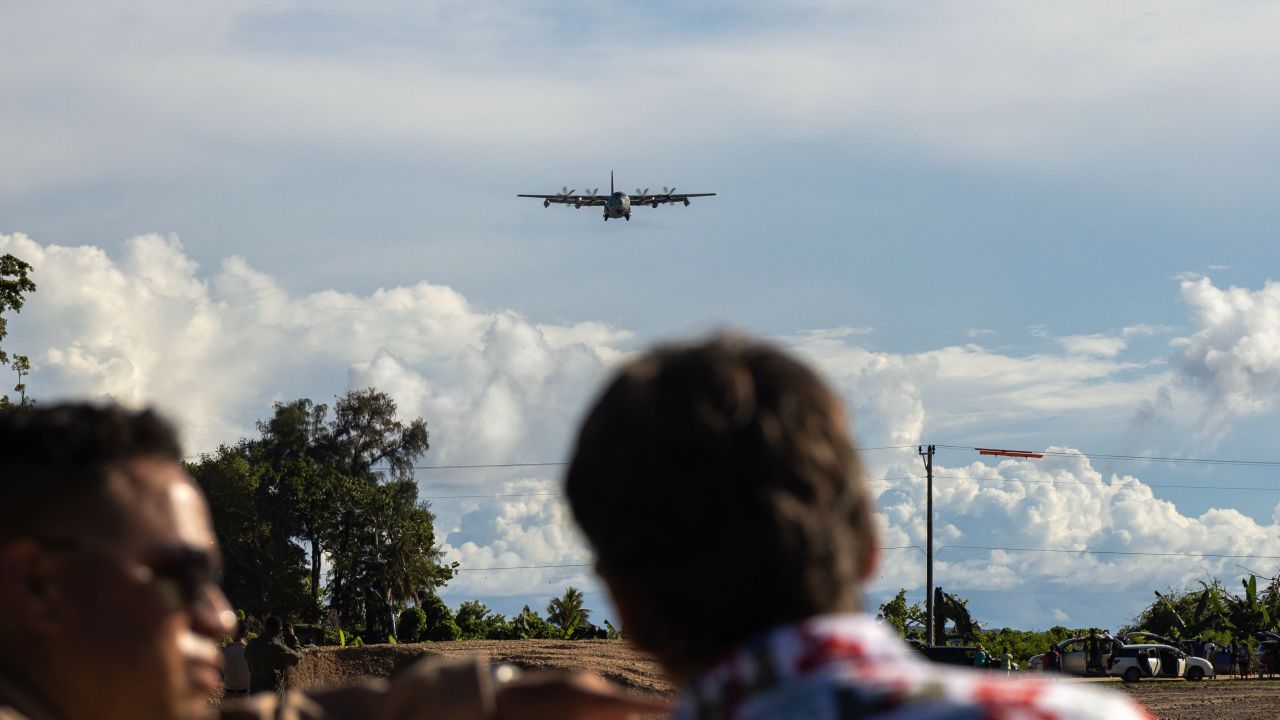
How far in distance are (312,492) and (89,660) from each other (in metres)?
66.4

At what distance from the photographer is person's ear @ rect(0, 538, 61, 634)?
1557mm

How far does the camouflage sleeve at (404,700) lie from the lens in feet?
5.10

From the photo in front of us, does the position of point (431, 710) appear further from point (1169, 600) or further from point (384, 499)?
point (1169, 600)

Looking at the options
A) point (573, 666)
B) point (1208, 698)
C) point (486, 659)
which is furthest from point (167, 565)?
point (1208, 698)

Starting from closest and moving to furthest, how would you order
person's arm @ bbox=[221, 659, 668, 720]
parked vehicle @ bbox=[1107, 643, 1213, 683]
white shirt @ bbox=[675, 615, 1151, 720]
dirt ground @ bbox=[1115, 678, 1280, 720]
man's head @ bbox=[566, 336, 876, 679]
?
1. white shirt @ bbox=[675, 615, 1151, 720]
2. man's head @ bbox=[566, 336, 876, 679]
3. person's arm @ bbox=[221, 659, 668, 720]
4. dirt ground @ bbox=[1115, 678, 1280, 720]
5. parked vehicle @ bbox=[1107, 643, 1213, 683]

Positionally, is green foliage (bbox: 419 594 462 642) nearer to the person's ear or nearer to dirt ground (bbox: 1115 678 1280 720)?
dirt ground (bbox: 1115 678 1280 720)

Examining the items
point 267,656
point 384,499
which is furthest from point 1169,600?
point 267,656

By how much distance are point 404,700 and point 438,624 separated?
47.3m

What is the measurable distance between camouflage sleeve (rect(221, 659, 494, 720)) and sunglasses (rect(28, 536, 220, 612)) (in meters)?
0.17

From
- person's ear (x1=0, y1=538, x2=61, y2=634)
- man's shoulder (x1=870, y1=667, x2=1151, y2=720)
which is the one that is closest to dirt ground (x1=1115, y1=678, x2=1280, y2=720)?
man's shoulder (x1=870, y1=667, x2=1151, y2=720)

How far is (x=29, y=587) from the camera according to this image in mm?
1565

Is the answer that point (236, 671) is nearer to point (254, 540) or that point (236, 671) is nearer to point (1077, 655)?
point (1077, 655)

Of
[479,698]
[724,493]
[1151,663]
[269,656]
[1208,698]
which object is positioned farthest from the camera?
[1151,663]

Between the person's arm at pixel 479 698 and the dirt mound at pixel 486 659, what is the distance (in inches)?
999
